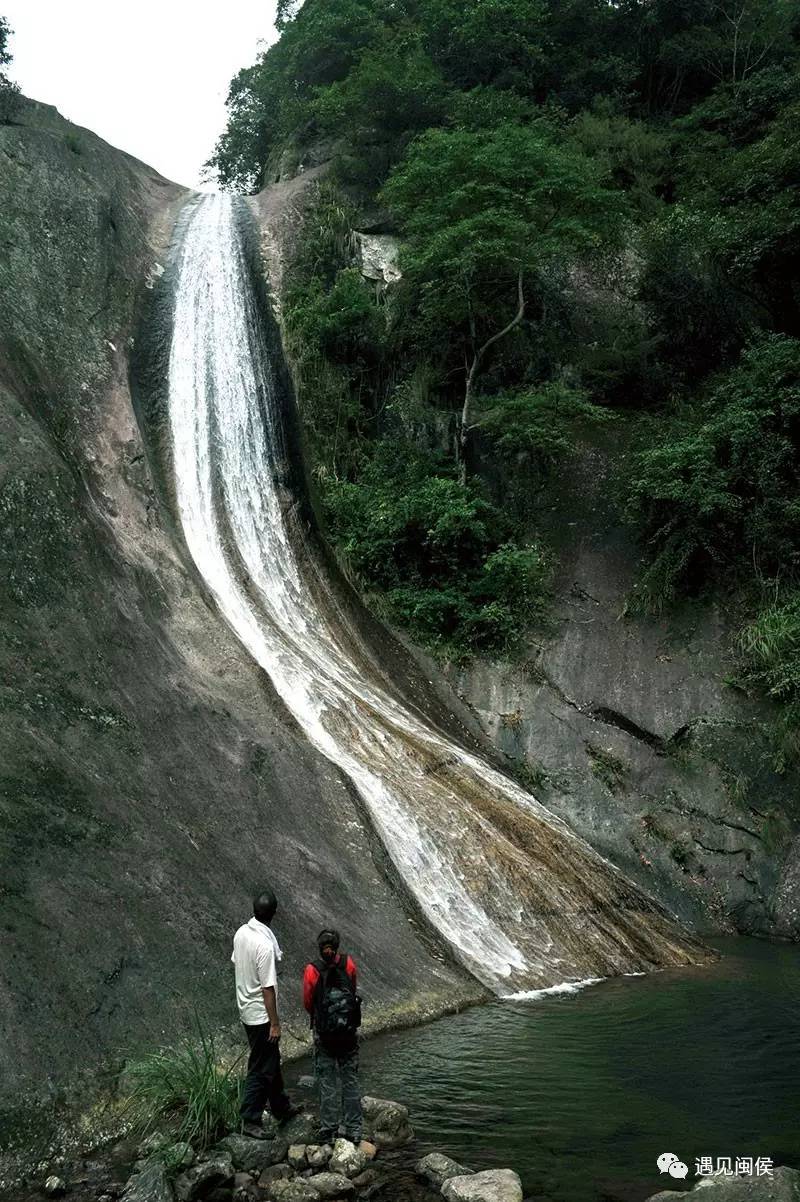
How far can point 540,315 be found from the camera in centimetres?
2189

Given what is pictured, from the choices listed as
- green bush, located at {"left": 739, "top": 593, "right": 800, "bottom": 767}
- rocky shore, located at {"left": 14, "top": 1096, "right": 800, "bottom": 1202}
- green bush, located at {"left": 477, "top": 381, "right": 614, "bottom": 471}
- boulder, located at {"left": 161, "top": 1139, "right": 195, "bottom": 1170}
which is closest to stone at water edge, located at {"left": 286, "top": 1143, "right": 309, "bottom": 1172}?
rocky shore, located at {"left": 14, "top": 1096, "right": 800, "bottom": 1202}

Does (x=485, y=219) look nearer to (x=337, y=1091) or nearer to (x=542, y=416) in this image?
(x=542, y=416)

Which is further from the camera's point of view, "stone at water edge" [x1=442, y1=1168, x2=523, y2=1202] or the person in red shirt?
the person in red shirt

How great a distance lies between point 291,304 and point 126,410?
6702 mm

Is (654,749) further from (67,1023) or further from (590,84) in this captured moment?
(590,84)

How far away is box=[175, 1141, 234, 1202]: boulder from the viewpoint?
5.24 meters

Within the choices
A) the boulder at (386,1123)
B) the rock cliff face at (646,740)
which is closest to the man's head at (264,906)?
the boulder at (386,1123)

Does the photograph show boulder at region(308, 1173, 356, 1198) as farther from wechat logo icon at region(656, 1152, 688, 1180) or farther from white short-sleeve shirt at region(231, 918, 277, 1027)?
wechat logo icon at region(656, 1152, 688, 1180)

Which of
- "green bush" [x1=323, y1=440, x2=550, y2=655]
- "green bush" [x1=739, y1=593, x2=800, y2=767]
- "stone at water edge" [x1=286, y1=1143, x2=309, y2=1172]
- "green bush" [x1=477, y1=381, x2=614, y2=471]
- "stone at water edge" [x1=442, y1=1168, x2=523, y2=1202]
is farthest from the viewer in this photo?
"green bush" [x1=477, y1=381, x2=614, y2=471]

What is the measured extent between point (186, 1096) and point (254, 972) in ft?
3.13

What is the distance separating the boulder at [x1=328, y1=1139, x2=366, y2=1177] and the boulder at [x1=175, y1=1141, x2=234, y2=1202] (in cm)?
61

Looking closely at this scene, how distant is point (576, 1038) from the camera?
8219 millimetres

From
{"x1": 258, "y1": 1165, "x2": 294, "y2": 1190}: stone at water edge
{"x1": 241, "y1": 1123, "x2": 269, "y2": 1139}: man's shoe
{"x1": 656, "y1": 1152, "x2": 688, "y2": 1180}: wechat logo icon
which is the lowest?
{"x1": 241, "y1": 1123, "x2": 269, "y2": 1139}: man's shoe

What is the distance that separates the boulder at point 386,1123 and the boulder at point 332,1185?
22.4 inches
